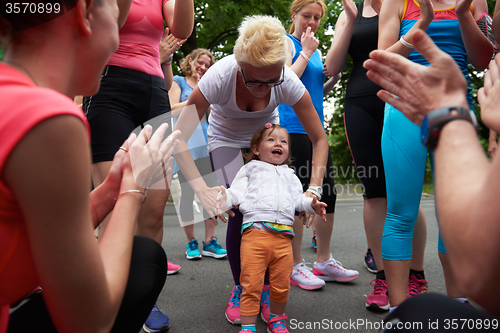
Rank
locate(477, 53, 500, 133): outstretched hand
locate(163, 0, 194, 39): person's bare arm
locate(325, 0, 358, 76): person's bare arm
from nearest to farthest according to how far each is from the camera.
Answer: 1. locate(477, 53, 500, 133): outstretched hand
2. locate(163, 0, 194, 39): person's bare arm
3. locate(325, 0, 358, 76): person's bare arm

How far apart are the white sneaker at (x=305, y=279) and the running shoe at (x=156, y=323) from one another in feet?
3.69

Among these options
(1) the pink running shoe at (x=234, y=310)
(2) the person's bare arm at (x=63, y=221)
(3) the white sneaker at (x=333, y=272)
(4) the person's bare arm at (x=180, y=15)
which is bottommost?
(3) the white sneaker at (x=333, y=272)

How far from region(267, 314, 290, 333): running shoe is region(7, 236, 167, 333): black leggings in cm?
107

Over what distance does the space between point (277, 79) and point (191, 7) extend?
2.11 feet

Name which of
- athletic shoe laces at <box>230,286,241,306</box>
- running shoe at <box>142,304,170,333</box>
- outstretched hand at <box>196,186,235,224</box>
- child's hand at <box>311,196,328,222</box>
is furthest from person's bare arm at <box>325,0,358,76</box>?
running shoe at <box>142,304,170,333</box>

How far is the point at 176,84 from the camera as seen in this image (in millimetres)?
4316

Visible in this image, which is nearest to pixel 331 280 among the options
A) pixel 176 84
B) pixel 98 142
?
pixel 98 142

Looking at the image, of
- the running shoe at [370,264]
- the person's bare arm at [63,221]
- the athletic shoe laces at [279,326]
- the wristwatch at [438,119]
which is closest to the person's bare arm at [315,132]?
the athletic shoe laces at [279,326]

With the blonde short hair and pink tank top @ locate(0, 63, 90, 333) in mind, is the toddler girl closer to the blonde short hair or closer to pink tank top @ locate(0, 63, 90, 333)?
the blonde short hair

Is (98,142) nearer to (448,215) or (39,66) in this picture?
(39,66)

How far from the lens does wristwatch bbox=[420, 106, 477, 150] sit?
2.81 ft

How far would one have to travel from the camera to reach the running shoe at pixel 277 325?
212 cm

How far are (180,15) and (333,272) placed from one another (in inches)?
86.7

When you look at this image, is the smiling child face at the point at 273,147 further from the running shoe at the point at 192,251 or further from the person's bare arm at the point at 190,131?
the running shoe at the point at 192,251
